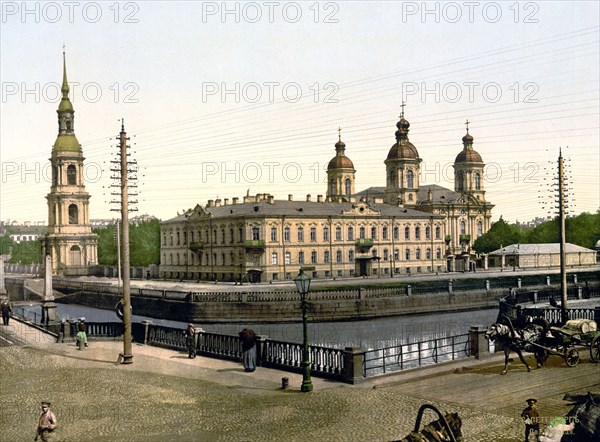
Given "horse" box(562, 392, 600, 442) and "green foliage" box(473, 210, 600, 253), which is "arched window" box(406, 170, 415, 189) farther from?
"horse" box(562, 392, 600, 442)

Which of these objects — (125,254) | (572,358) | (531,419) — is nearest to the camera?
(531,419)

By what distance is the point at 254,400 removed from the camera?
17.4 metres

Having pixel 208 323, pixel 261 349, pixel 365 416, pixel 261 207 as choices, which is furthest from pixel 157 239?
pixel 365 416

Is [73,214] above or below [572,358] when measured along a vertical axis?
above

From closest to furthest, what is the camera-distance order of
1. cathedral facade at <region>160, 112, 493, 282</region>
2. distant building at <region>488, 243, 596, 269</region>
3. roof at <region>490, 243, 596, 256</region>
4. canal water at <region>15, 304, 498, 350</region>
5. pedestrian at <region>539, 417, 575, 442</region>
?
pedestrian at <region>539, 417, 575, 442</region> < canal water at <region>15, 304, 498, 350</region> < cathedral facade at <region>160, 112, 493, 282</region> < distant building at <region>488, 243, 596, 269</region> < roof at <region>490, 243, 596, 256</region>

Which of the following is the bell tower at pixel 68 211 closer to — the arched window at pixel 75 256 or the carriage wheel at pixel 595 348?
the arched window at pixel 75 256

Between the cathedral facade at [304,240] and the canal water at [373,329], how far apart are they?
18259 millimetres

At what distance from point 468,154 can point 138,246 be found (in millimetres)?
60009

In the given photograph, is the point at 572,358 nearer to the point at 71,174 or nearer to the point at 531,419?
the point at 531,419

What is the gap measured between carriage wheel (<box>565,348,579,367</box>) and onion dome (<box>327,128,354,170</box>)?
89696 millimetres

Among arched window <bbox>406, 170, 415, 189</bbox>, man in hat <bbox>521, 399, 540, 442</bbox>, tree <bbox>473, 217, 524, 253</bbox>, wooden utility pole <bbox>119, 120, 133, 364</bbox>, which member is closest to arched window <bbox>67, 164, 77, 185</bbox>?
arched window <bbox>406, 170, 415, 189</bbox>

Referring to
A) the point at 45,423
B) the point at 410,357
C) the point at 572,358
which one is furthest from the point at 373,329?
the point at 45,423

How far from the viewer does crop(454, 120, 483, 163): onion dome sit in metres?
124

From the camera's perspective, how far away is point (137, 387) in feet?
63.6
